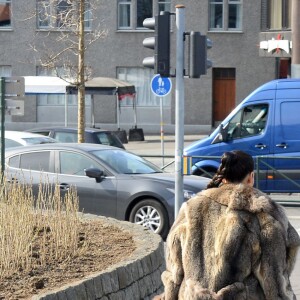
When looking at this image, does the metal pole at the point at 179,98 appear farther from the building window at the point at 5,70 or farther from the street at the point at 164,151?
the building window at the point at 5,70

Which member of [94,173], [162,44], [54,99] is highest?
[162,44]

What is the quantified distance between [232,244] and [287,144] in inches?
574

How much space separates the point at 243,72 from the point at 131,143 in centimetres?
713

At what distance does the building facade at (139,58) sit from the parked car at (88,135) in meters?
16.4

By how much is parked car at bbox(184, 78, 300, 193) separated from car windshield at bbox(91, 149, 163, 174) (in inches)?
154

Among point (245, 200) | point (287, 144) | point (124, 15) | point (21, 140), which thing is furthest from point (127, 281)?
point (124, 15)

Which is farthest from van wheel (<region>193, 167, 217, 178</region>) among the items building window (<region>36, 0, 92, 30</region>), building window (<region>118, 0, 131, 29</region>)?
building window (<region>118, 0, 131, 29</region>)

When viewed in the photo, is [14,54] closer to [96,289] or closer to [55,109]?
[55,109]

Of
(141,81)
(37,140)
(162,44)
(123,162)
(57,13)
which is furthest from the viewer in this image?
(141,81)

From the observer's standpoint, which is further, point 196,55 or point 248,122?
point 248,122

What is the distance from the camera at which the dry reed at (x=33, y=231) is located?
8.12 m

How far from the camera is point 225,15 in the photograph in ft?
145

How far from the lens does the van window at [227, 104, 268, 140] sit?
19.8 meters

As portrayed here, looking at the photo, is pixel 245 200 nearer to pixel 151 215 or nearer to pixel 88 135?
pixel 151 215
